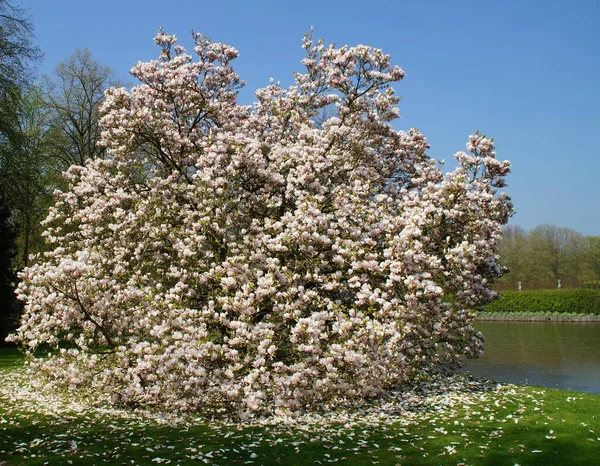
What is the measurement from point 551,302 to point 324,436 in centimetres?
4895

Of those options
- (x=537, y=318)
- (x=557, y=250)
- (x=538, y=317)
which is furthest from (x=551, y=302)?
(x=557, y=250)

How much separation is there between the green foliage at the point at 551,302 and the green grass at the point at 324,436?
3799 cm

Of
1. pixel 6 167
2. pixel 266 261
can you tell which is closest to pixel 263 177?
pixel 266 261

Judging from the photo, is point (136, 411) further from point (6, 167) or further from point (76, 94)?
point (76, 94)

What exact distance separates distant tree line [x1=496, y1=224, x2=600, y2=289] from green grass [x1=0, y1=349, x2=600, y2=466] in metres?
58.8

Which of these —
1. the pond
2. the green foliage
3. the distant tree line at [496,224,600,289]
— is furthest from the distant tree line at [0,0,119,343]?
the distant tree line at [496,224,600,289]

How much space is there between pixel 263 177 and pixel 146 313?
4208mm

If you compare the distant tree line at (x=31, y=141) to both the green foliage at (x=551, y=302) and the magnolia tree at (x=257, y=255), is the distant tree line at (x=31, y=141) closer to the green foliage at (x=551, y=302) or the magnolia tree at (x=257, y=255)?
the magnolia tree at (x=257, y=255)

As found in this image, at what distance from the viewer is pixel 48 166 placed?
33125 millimetres

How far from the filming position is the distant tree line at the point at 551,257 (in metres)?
69.8

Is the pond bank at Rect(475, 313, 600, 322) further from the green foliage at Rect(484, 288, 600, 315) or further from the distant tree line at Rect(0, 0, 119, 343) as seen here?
the distant tree line at Rect(0, 0, 119, 343)

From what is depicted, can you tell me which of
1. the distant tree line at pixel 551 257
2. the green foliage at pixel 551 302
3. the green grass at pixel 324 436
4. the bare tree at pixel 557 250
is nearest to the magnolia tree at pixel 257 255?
the green grass at pixel 324 436

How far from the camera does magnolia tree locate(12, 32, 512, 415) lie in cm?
1027

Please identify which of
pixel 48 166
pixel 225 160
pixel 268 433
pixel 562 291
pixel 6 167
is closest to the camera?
pixel 268 433
